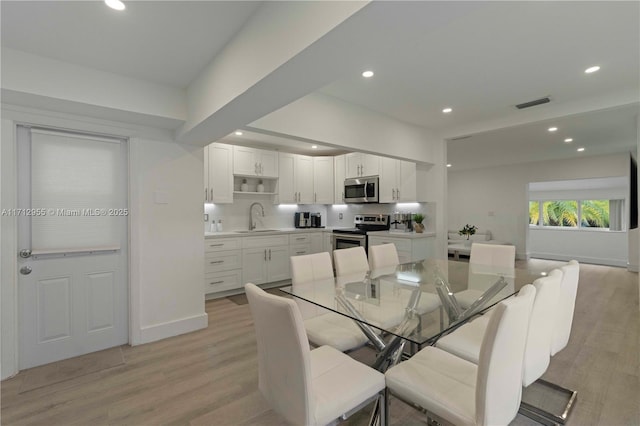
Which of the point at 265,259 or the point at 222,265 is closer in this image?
the point at 222,265

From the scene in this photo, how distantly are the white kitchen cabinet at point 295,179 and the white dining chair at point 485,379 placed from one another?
410cm

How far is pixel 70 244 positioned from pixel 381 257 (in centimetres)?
303

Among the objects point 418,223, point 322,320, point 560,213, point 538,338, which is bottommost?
point 322,320

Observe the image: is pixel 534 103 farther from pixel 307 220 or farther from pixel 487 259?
pixel 307 220

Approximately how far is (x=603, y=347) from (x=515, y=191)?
591 centimetres

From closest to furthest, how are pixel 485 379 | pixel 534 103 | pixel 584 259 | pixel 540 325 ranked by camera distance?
1. pixel 485 379
2. pixel 540 325
3. pixel 534 103
4. pixel 584 259

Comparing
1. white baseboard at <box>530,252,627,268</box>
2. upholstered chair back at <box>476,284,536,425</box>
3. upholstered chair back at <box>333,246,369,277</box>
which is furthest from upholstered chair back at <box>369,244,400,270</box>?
white baseboard at <box>530,252,627,268</box>

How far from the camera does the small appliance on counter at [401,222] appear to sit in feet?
16.8

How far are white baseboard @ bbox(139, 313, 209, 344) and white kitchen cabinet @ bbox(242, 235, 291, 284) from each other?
Result: 4.35 feet

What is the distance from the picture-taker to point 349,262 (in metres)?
2.96

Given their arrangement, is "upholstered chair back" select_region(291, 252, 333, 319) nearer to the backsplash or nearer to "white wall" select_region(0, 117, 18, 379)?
"white wall" select_region(0, 117, 18, 379)

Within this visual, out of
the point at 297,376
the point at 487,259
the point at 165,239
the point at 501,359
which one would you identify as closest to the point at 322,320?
the point at 297,376

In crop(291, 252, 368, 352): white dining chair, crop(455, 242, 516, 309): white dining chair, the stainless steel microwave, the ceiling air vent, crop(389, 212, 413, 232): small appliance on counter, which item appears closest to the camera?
crop(291, 252, 368, 352): white dining chair

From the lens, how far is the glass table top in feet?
5.57
